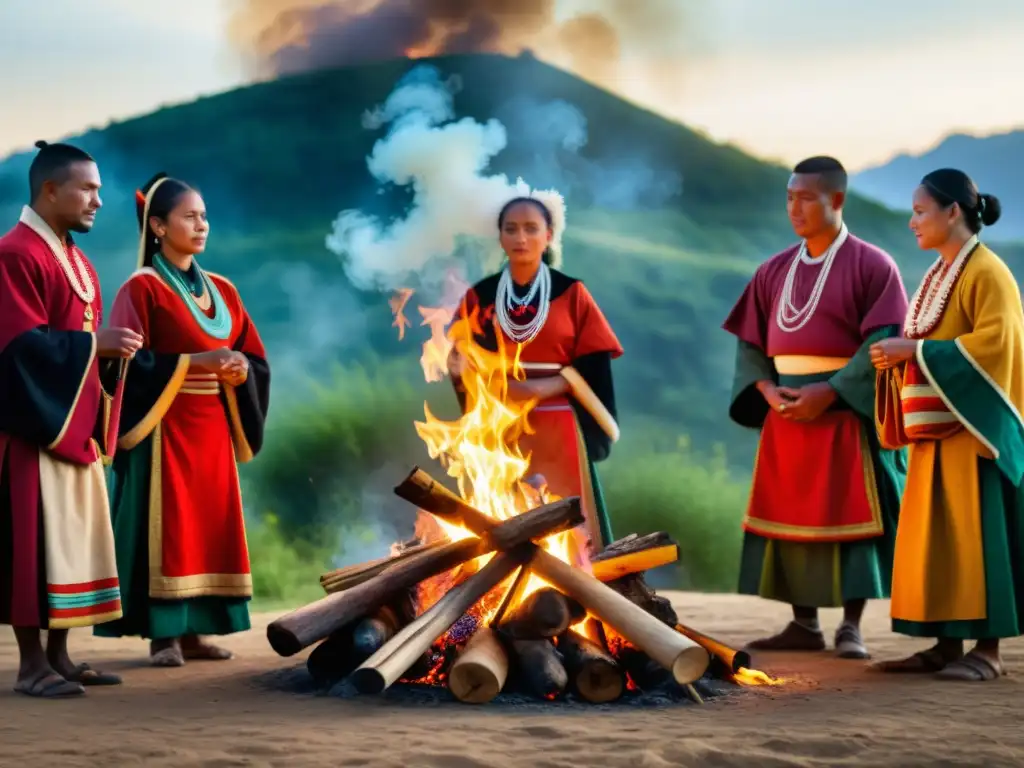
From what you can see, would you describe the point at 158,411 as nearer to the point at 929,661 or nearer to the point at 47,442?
the point at 47,442

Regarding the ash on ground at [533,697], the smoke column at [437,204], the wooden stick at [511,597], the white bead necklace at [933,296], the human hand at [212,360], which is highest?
the smoke column at [437,204]

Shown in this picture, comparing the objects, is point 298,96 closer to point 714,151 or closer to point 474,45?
point 474,45

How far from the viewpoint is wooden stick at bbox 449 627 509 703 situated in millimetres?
4348

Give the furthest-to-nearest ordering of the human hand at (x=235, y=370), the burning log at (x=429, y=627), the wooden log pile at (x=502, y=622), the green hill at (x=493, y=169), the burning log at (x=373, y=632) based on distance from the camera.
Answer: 1. the green hill at (x=493, y=169)
2. the human hand at (x=235, y=370)
3. the burning log at (x=373, y=632)
4. the wooden log pile at (x=502, y=622)
5. the burning log at (x=429, y=627)

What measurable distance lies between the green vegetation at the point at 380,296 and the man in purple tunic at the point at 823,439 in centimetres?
474

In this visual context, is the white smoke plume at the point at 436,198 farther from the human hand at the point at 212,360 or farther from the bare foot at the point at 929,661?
the bare foot at the point at 929,661

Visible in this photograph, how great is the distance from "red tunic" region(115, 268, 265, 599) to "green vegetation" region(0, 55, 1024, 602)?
4256mm

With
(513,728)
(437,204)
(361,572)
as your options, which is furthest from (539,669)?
(437,204)

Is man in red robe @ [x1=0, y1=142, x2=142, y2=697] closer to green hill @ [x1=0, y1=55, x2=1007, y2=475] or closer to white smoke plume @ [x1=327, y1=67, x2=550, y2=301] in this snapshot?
white smoke plume @ [x1=327, y1=67, x2=550, y2=301]

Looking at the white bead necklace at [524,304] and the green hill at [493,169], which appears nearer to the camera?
the white bead necklace at [524,304]

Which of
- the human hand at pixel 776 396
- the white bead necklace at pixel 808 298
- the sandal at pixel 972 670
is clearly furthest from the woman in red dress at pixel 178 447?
the sandal at pixel 972 670

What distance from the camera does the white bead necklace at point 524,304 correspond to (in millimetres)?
5809

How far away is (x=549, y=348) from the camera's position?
5824mm

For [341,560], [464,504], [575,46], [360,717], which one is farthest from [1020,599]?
[575,46]
